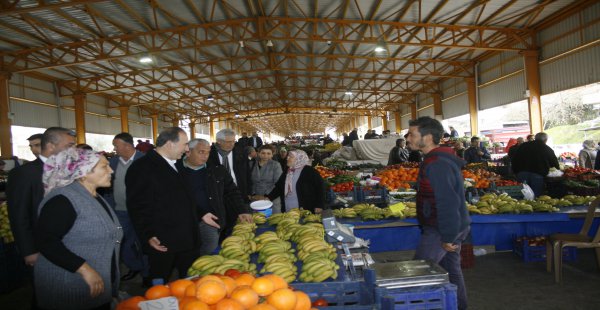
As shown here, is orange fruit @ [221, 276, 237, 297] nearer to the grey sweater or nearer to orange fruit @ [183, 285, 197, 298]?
orange fruit @ [183, 285, 197, 298]

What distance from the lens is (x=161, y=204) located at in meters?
2.68

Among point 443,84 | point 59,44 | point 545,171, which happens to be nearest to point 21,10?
point 59,44

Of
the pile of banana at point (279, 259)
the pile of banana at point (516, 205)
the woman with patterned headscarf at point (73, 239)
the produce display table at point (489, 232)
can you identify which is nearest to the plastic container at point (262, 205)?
the pile of banana at point (279, 259)

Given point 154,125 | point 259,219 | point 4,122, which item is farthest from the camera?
point 154,125

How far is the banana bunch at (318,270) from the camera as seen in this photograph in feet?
6.34

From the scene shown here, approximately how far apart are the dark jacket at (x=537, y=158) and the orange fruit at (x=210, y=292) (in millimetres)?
7007

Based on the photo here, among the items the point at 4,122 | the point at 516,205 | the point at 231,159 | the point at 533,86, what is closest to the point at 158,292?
the point at 231,159

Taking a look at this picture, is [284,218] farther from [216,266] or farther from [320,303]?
[320,303]

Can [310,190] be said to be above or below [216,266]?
above

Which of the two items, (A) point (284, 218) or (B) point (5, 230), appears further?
(B) point (5, 230)

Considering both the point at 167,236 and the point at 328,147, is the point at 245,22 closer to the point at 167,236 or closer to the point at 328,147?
the point at 328,147

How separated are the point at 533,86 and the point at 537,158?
7338 millimetres

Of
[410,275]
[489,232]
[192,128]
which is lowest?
[489,232]

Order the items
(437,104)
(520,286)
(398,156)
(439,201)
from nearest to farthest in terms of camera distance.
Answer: (439,201) → (520,286) → (398,156) → (437,104)
